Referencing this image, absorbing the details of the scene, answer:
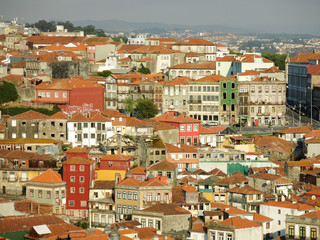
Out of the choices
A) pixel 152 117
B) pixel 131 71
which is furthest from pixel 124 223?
pixel 131 71

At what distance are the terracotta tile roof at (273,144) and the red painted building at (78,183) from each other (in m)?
20.1

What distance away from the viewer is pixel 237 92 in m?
88.2

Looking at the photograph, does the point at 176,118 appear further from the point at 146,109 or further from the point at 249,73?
the point at 249,73

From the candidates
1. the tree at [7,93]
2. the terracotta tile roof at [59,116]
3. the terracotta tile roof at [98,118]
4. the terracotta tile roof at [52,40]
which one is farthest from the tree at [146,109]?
the terracotta tile roof at [52,40]

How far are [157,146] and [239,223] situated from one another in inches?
838

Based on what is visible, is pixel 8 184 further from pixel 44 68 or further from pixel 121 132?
pixel 44 68

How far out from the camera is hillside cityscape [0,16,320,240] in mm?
48812

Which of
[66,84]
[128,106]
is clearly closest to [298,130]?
[128,106]

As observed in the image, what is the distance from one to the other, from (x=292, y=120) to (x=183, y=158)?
26533 millimetres

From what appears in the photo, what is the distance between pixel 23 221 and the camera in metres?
46.0

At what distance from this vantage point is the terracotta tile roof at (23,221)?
44812 mm

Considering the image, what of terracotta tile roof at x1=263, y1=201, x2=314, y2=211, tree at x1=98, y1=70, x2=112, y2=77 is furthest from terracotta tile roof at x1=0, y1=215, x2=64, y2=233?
tree at x1=98, y1=70, x2=112, y2=77

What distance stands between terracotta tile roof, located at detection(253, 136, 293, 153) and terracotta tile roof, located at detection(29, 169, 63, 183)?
21.8m

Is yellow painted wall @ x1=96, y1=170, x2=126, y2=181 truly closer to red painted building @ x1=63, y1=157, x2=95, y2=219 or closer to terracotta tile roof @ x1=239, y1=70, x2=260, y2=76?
red painted building @ x1=63, y1=157, x2=95, y2=219
